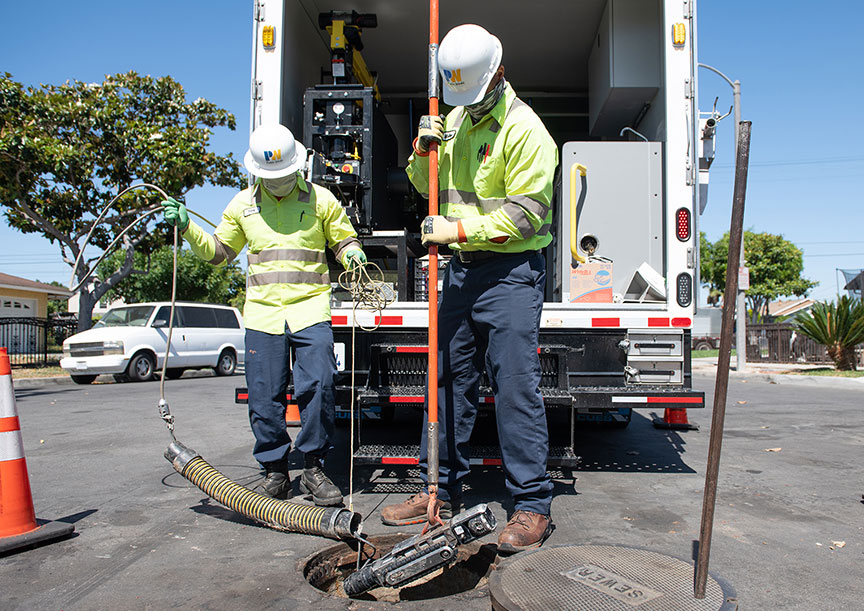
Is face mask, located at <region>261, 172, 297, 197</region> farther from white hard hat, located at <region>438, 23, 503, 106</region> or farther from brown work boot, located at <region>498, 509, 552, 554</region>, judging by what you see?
brown work boot, located at <region>498, 509, 552, 554</region>

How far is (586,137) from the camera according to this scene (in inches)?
273

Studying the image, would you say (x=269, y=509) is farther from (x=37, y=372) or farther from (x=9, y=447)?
(x=37, y=372)

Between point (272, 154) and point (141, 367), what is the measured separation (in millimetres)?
11563

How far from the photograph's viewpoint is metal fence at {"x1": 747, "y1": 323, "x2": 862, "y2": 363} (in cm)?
1948

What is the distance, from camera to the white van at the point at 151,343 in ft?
43.0

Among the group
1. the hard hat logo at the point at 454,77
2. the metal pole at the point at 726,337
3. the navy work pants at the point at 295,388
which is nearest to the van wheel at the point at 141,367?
the navy work pants at the point at 295,388

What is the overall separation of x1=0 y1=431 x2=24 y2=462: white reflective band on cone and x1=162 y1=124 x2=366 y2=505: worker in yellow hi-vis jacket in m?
1.15

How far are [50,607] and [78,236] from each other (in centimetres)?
1602

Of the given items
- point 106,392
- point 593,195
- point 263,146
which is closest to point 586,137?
point 593,195

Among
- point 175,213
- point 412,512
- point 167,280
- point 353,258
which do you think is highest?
point 167,280

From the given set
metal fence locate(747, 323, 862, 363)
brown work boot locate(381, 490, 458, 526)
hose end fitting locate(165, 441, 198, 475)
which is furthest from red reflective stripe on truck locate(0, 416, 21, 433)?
metal fence locate(747, 323, 862, 363)

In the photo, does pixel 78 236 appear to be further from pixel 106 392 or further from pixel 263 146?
pixel 263 146

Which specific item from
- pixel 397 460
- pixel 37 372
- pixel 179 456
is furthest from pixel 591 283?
pixel 37 372

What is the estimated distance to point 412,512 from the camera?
10.5 ft
